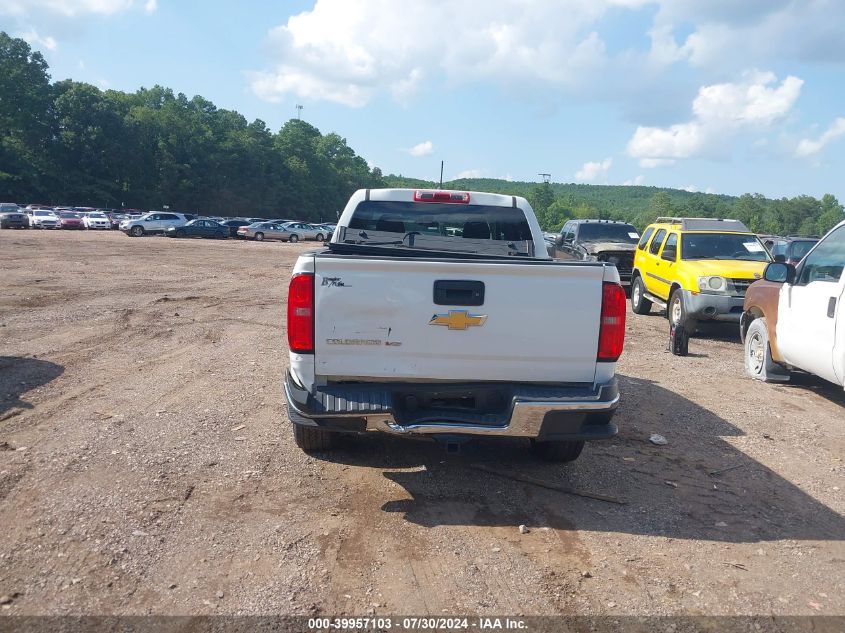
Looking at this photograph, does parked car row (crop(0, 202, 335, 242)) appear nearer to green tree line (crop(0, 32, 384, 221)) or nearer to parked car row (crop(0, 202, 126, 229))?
parked car row (crop(0, 202, 126, 229))

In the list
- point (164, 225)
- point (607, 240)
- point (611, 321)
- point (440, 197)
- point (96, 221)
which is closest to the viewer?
point (611, 321)

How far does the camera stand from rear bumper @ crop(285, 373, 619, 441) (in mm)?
4055

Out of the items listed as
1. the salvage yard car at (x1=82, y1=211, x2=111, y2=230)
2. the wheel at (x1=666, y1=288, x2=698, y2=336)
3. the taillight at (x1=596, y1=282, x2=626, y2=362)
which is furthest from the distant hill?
the taillight at (x1=596, y1=282, x2=626, y2=362)

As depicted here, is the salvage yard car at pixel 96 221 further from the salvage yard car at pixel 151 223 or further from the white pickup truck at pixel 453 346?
the white pickup truck at pixel 453 346

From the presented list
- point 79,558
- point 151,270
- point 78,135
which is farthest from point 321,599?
point 78,135

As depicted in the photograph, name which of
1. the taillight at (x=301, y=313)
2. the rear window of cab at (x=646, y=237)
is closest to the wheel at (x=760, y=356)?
the rear window of cab at (x=646, y=237)

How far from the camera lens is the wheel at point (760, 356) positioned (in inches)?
322

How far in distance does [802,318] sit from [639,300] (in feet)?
25.2

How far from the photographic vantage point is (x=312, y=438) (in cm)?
500

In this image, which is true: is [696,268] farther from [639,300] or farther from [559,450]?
[559,450]

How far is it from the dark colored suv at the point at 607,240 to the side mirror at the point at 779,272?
28.4 ft

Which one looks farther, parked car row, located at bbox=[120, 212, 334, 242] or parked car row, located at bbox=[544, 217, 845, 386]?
parked car row, located at bbox=[120, 212, 334, 242]

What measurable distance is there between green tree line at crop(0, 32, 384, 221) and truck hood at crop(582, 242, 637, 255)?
65703 mm

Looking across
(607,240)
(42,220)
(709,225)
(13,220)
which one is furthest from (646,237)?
(42,220)
